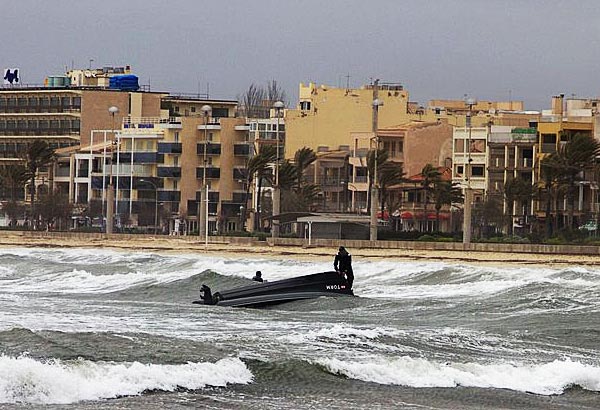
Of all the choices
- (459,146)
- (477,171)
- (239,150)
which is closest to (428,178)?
(477,171)

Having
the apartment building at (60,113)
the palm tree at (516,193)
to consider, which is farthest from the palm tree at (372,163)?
the apartment building at (60,113)

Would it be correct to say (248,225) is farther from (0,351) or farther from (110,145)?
(0,351)

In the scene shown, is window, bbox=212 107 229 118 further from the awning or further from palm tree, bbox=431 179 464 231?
palm tree, bbox=431 179 464 231

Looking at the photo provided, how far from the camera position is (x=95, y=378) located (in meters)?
20.0

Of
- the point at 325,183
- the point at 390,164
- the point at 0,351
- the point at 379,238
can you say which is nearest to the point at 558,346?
the point at 0,351

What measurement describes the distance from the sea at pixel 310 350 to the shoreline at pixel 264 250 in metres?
13.2

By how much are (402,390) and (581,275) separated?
94.2 feet

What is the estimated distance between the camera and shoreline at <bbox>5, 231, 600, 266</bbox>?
189 ft

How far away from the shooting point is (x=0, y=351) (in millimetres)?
22047

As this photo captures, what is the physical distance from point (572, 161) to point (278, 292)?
161 ft

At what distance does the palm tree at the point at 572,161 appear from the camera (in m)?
81.8

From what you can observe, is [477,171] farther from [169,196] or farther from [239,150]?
[169,196]

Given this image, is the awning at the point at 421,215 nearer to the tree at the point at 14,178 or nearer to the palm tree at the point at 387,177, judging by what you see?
the palm tree at the point at 387,177

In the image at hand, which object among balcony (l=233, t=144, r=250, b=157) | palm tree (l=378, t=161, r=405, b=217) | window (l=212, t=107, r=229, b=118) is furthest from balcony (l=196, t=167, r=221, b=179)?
palm tree (l=378, t=161, r=405, b=217)
